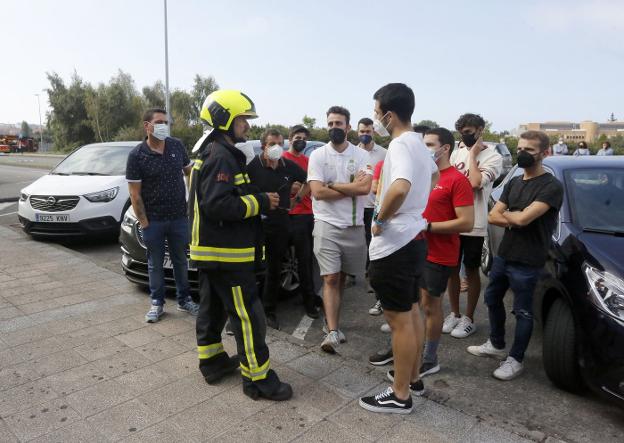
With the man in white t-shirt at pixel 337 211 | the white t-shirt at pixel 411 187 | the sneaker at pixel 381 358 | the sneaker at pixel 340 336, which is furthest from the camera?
the sneaker at pixel 340 336

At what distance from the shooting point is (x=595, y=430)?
2.76 metres

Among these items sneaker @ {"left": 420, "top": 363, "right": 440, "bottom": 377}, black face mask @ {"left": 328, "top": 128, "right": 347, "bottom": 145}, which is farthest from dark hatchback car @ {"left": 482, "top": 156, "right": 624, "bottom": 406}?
black face mask @ {"left": 328, "top": 128, "right": 347, "bottom": 145}

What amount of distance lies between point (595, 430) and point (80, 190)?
6.91 m

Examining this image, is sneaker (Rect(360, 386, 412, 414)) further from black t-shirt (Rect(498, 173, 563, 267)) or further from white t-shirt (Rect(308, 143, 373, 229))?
white t-shirt (Rect(308, 143, 373, 229))

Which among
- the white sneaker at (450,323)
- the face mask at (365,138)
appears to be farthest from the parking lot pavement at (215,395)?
the face mask at (365,138)

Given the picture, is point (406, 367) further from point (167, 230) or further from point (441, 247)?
point (167, 230)

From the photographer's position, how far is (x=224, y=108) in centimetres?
289

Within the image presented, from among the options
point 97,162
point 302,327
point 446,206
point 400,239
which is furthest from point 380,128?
point 97,162

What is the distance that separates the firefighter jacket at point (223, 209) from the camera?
9.18 ft

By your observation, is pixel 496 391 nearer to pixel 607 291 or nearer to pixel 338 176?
pixel 607 291

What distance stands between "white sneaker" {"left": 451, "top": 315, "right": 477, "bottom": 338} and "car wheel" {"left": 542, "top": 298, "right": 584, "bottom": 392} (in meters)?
0.99

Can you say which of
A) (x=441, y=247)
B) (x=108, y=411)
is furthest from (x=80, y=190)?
(x=441, y=247)

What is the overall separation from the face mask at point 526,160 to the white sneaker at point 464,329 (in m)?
1.59

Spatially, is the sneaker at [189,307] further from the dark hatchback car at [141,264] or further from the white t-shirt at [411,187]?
the white t-shirt at [411,187]
